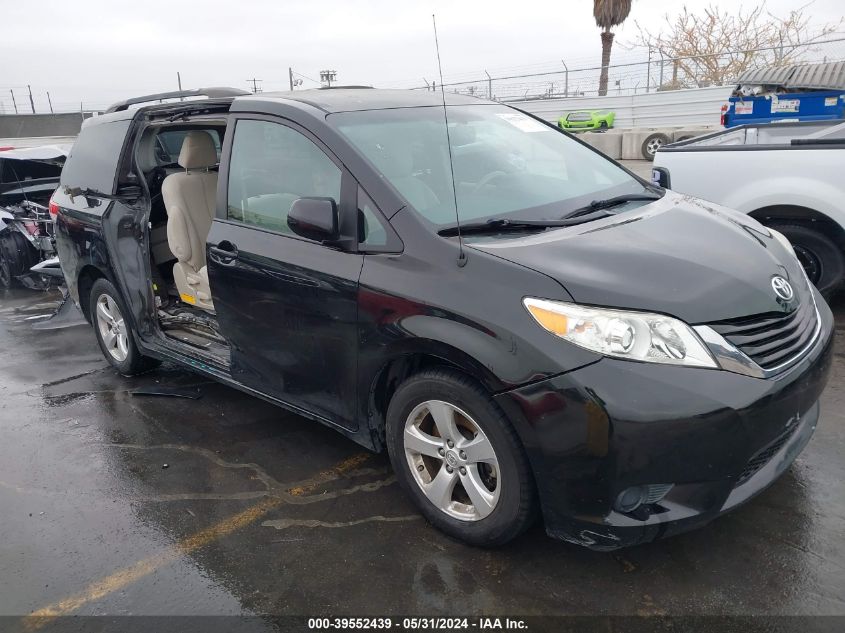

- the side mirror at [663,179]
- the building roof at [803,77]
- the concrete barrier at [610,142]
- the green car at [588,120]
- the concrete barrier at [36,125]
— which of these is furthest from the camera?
the concrete barrier at [36,125]

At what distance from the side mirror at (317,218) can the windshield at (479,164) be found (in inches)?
12.3

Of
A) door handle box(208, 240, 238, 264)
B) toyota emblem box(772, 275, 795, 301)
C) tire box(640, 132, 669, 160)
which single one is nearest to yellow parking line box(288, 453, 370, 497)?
door handle box(208, 240, 238, 264)

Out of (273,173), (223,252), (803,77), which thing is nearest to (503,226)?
(273,173)

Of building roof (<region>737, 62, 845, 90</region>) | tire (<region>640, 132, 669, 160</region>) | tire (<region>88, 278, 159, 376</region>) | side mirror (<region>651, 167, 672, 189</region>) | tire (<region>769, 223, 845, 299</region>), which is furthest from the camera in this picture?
tire (<region>640, 132, 669, 160</region>)

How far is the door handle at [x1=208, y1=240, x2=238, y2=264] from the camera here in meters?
3.62

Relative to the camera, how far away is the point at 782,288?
9.30 feet

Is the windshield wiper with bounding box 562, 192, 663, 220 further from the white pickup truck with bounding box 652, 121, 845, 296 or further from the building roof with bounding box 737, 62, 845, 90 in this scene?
the building roof with bounding box 737, 62, 845, 90

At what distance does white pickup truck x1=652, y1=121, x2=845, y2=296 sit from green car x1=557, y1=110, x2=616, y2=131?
16.6 meters

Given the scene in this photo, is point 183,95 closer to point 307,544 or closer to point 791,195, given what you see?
point 307,544

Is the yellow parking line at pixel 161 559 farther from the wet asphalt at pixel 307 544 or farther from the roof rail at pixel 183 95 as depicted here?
the roof rail at pixel 183 95

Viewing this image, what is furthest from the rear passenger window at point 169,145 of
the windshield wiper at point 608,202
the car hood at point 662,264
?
the car hood at point 662,264

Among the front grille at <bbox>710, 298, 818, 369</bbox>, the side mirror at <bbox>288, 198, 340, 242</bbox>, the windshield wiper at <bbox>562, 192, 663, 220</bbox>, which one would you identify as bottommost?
the front grille at <bbox>710, 298, 818, 369</bbox>

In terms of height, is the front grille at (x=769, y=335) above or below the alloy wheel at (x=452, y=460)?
above

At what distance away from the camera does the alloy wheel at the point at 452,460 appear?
9.07 ft
